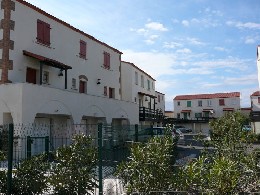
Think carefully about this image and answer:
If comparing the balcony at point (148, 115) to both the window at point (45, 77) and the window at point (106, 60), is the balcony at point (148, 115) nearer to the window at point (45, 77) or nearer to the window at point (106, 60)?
the window at point (106, 60)

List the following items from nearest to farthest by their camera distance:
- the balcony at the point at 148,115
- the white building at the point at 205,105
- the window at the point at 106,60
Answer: the window at the point at 106,60
the balcony at the point at 148,115
the white building at the point at 205,105

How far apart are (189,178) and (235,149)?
2.89 metres

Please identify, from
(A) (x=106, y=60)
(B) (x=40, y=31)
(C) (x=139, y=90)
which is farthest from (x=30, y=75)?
(C) (x=139, y=90)

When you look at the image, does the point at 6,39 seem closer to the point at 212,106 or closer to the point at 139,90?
the point at 139,90

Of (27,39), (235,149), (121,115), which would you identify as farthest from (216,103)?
(235,149)

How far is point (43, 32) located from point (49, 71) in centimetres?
281

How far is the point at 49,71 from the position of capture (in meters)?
22.7

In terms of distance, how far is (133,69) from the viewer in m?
38.2

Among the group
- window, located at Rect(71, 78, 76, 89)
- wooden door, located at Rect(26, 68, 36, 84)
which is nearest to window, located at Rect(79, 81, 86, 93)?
window, located at Rect(71, 78, 76, 89)

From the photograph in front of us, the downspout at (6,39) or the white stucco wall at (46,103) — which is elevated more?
the downspout at (6,39)

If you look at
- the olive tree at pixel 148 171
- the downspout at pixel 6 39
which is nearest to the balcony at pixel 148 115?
the downspout at pixel 6 39

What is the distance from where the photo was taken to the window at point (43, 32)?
71.4 feet

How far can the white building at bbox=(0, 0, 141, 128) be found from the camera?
705 inches

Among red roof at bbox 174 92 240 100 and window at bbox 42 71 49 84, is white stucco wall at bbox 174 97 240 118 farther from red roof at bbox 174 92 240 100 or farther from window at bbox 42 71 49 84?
window at bbox 42 71 49 84
